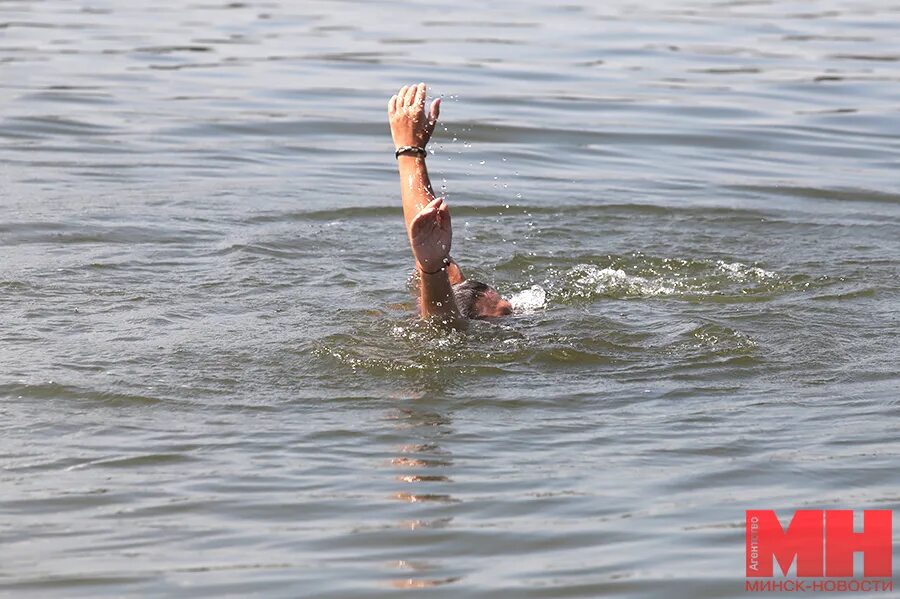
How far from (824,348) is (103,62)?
1064 cm

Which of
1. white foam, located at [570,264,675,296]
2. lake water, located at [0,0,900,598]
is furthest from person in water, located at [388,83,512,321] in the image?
white foam, located at [570,264,675,296]

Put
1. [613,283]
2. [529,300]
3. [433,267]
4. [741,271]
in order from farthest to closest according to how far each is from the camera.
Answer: [741,271], [613,283], [529,300], [433,267]

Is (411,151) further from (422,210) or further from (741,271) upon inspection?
(741,271)

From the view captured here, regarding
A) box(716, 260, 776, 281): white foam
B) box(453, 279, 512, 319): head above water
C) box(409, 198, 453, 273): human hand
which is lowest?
box(716, 260, 776, 281): white foam

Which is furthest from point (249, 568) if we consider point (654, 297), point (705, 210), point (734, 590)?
point (705, 210)

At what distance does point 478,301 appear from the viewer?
7.80 m

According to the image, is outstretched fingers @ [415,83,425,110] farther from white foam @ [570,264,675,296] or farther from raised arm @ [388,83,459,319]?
white foam @ [570,264,675,296]

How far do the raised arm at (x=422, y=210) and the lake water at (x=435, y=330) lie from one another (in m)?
0.28

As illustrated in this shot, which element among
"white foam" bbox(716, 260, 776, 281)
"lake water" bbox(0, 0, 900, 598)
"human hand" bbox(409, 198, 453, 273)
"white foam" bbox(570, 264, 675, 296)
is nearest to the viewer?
"lake water" bbox(0, 0, 900, 598)

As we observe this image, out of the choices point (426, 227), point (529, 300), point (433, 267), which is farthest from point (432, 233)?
point (529, 300)

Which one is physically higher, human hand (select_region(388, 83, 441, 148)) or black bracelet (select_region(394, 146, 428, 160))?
human hand (select_region(388, 83, 441, 148))

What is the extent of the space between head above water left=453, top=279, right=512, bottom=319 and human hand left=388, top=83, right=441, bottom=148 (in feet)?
2.52

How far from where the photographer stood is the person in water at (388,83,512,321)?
22.4ft

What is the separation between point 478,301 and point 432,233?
1.06m
